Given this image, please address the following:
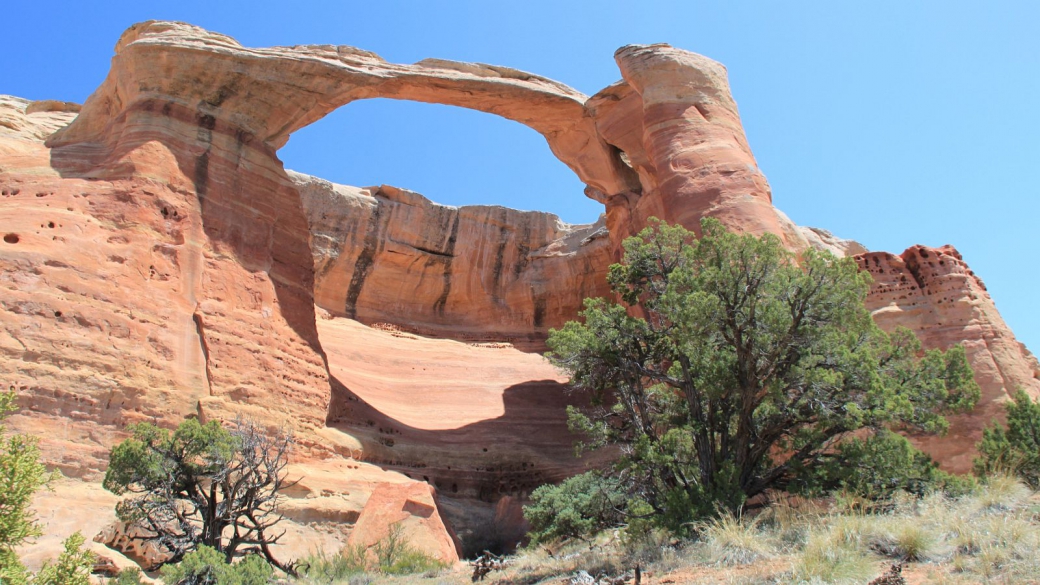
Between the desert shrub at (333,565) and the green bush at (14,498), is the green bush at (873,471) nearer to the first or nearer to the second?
the desert shrub at (333,565)

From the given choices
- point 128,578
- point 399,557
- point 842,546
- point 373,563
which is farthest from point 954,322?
point 128,578

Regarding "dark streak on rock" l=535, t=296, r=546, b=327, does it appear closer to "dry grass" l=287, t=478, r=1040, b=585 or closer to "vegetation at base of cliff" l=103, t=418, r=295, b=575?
"vegetation at base of cliff" l=103, t=418, r=295, b=575

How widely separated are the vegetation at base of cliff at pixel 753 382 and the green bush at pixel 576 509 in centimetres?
124

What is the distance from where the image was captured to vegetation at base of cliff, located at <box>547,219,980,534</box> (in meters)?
10.1

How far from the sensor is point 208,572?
9047mm

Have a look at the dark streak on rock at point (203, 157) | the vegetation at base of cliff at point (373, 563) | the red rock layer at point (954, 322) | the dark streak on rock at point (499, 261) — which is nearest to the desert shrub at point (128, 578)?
the vegetation at base of cliff at point (373, 563)

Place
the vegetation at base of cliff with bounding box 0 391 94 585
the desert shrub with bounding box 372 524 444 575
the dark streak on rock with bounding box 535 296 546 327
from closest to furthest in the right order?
the vegetation at base of cliff with bounding box 0 391 94 585 → the desert shrub with bounding box 372 524 444 575 → the dark streak on rock with bounding box 535 296 546 327

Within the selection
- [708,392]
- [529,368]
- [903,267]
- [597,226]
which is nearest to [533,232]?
[597,226]

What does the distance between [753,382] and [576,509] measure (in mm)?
5857

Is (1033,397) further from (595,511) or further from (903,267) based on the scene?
(595,511)

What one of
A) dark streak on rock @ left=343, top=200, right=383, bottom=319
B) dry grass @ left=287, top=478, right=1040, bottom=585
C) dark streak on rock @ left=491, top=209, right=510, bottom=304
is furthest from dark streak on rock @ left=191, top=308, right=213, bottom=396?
dark streak on rock @ left=491, top=209, right=510, bottom=304

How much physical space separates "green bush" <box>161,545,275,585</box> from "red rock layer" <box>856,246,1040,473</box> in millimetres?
11140

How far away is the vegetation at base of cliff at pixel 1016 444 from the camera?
11.9 meters

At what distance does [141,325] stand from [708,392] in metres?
10.0
